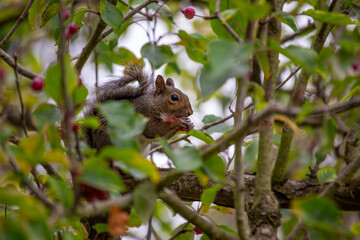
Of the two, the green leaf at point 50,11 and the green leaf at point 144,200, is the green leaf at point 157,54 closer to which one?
the green leaf at point 50,11

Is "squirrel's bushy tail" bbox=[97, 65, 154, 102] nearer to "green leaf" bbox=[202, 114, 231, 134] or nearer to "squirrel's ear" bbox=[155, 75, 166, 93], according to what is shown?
"squirrel's ear" bbox=[155, 75, 166, 93]

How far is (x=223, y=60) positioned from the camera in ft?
3.50

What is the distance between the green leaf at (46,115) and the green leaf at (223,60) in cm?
41

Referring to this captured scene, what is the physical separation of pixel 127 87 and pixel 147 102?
19 centimetres

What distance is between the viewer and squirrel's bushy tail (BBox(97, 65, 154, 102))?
3092 mm

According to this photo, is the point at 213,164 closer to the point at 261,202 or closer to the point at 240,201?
the point at 240,201

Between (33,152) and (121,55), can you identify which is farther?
Result: (121,55)

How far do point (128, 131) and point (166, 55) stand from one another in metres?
1.20

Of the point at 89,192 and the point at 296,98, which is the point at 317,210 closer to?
the point at 89,192

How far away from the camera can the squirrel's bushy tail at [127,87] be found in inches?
122

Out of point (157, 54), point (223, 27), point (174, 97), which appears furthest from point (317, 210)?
point (174, 97)

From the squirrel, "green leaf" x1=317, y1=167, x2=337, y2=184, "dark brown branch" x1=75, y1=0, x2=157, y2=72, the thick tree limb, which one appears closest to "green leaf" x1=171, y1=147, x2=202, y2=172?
"green leaf" x1=317, y1=167, x2=337, y2=184

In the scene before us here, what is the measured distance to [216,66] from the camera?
3.41 feet

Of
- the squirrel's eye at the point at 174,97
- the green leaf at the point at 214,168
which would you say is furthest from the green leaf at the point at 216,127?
the squirrel's eye at the point at 174,97
